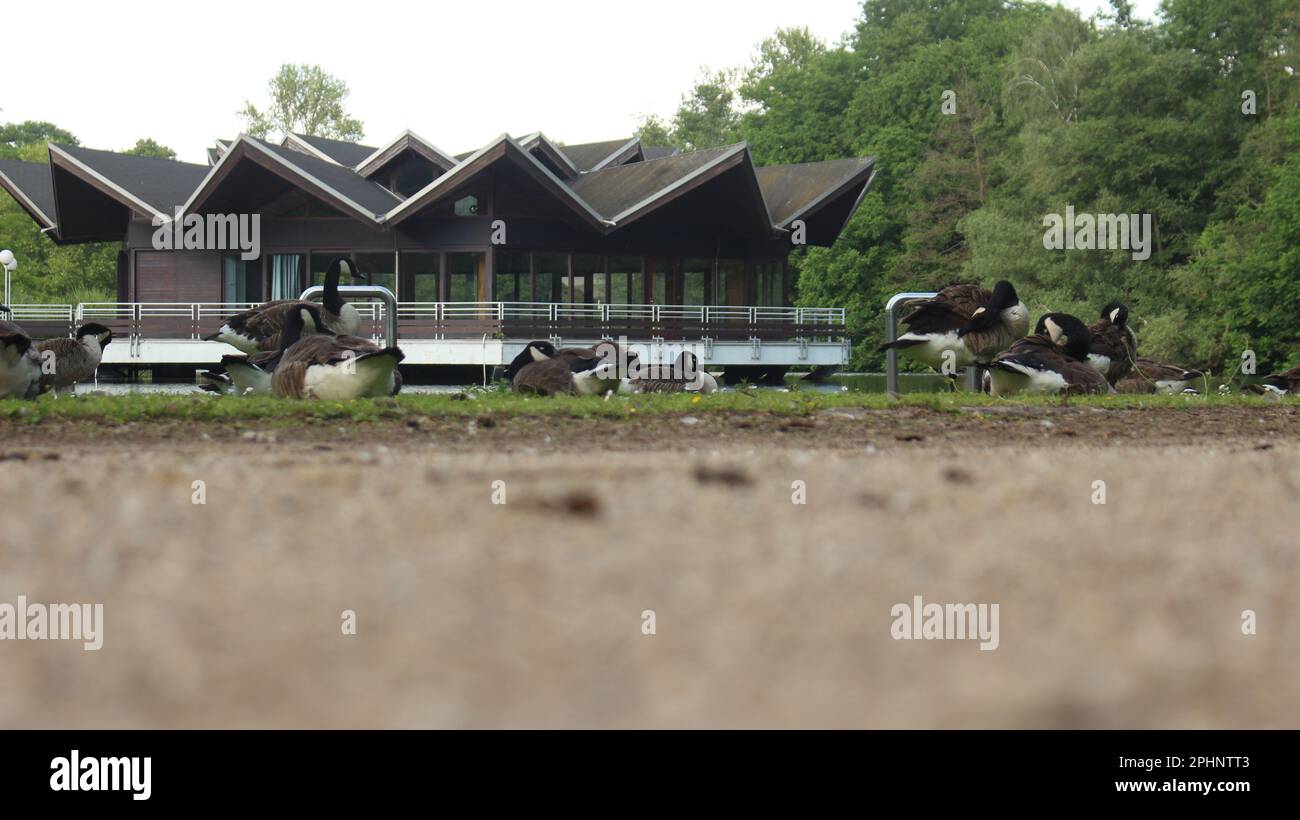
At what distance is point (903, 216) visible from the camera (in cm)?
6322

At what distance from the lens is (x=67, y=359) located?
47.1ft

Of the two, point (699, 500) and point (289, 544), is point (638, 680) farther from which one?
point (699, 500)

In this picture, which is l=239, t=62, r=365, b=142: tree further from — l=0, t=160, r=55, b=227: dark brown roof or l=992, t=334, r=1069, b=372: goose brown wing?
l=992, t=334, r=1069, b=372: goose brown wing

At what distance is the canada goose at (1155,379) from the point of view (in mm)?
16594

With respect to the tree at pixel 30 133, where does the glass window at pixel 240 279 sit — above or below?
below

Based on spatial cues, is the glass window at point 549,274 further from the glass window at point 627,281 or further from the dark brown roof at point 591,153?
the dark brown roof at point 591,153

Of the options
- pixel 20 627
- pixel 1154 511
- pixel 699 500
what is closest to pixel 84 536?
pixel 20 627

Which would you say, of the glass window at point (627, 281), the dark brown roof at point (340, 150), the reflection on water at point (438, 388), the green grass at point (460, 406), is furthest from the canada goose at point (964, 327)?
the dark brown roof at point (340, 150)

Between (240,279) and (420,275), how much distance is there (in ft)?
20.1

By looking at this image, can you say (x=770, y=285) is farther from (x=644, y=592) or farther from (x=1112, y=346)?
(x=644, y=592)

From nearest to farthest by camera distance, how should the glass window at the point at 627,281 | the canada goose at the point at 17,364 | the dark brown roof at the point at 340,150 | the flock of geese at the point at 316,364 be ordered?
1. the flock of geese at the point at 316,364
2. the canada goose at the point at 17,364
3. the glass window at the point at 627,281
4. the dark brown roof at the point at 340,150

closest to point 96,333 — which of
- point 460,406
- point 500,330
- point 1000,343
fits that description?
point 460,406

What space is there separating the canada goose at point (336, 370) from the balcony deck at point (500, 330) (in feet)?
73.5

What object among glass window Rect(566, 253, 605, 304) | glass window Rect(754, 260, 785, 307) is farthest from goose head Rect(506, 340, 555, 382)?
glass window Rect(754, 260, 785, 307)
